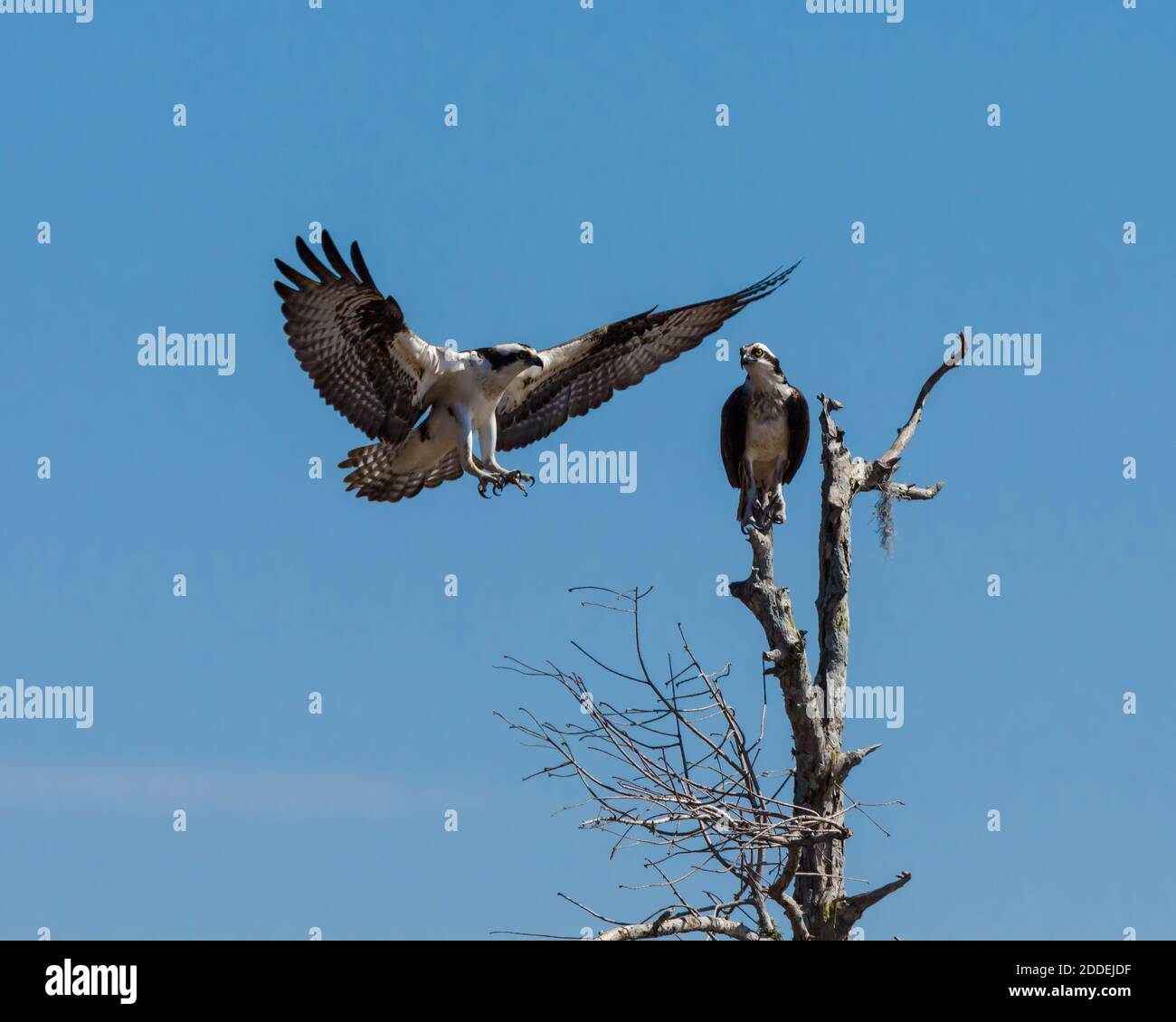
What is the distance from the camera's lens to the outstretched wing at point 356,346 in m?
9.46

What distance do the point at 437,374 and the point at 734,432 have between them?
2.13 meters

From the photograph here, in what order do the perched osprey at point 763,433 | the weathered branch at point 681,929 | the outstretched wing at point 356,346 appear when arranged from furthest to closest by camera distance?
1. the perched osprey at point 763,433
2. the outstretched wing at point 356,346
3. the weathered branch at point 681,929

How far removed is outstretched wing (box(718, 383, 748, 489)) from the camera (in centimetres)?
1047

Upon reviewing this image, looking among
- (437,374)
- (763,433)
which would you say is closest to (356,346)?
(437,374)

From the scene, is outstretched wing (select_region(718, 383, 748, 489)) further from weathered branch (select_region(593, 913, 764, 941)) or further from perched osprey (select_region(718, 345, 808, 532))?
weathered branch (select_region(593, 913, 764, 941))

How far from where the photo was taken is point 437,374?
1014 centimetres

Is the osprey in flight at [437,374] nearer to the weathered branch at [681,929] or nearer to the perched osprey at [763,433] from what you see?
the perched osprey at [763,433]

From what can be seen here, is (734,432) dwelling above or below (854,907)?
above

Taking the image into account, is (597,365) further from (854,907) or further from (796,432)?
(854,907)

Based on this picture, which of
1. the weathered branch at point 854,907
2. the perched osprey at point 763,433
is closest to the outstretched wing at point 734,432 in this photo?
the perched osprey at point 763,433

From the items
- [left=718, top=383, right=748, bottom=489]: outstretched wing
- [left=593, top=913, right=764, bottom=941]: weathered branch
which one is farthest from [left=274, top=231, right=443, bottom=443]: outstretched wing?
[left=593, top=913, right=764, bottom=941]: weathered branch

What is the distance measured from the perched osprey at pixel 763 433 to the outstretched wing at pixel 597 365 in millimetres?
502

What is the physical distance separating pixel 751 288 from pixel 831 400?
194 centimetres
